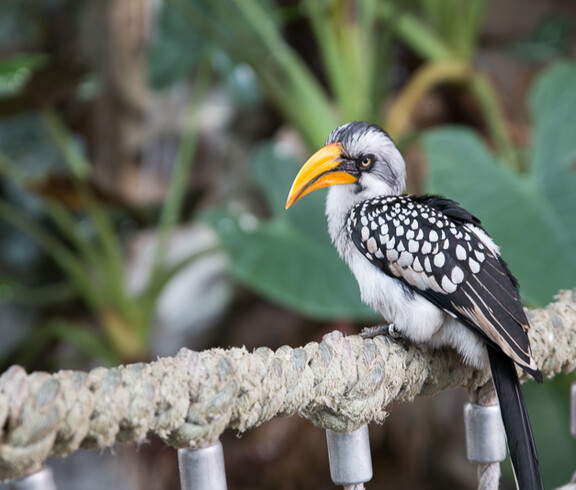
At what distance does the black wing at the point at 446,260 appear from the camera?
0.68 meters

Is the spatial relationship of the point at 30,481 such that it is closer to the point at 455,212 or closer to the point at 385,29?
the point at 455,212

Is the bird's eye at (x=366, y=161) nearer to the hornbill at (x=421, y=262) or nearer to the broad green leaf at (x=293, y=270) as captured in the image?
the hornbill at (x=421, y=262)

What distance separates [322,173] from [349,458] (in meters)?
0.32

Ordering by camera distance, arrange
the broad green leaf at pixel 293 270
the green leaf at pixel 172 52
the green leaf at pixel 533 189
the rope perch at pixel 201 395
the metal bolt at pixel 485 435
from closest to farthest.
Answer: the rope perch at pixel 201 395
the metal bolt at pixel 485 435
the green leaf at pixel 533 189
the broad green leaf at pixel 293 270
the green leaf at pixel 172 52

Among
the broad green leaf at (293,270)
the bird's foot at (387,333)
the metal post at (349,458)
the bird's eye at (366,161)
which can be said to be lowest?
the metal post at (349,458)

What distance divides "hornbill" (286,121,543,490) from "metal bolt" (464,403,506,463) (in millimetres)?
49

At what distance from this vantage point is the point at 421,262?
74cm

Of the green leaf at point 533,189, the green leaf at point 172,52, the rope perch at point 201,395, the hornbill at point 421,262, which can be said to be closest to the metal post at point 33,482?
the rope perch at point 201,395

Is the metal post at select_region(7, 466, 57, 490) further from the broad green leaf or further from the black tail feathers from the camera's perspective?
the broad green leaf

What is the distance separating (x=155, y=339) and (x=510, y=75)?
5.98 feet

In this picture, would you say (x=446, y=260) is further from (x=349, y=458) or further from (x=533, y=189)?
(x=533, y=189)

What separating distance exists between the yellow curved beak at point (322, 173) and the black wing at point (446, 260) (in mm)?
48

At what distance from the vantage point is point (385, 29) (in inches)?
77.1

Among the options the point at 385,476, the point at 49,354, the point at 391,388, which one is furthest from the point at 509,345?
the point at 49,354
